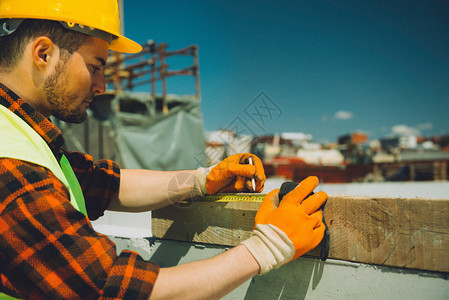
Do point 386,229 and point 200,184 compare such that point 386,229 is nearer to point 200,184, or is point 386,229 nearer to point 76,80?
point 200,184

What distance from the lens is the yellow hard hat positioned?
140cm

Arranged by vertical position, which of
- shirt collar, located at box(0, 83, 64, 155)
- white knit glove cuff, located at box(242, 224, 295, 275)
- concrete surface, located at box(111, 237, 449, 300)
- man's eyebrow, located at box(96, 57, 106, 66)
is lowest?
concrete surface, located at box(111, 237, 449, 300)

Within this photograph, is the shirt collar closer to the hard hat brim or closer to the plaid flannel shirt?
the plaid flannel shirt

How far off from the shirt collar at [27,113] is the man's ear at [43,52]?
171mm

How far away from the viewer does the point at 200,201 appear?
1.75 meters

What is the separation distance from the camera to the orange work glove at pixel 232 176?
66.8 inches

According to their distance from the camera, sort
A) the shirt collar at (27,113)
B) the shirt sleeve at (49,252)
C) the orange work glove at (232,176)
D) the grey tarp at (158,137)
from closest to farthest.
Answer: the shirt sleeve at (49,252)
the shirt collar at (27,113)
the orange work glove at (232,176)
the grey tarp at (158,137)

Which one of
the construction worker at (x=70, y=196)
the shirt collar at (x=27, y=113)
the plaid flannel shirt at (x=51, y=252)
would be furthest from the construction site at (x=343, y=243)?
the shirt collar at (x=27, y=113)

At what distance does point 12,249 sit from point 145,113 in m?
10.1

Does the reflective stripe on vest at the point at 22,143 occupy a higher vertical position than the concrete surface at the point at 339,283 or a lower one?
→ higher

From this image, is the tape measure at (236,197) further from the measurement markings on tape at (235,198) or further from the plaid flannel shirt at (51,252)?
the plaid flannel shirt at (51,252)

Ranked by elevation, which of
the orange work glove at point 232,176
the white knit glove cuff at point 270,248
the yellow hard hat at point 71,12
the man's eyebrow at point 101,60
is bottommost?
the white knit glove cuff at point 270,248

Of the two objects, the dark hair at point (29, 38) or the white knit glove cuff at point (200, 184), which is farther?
the white knit glove cuff at point (200, 184)

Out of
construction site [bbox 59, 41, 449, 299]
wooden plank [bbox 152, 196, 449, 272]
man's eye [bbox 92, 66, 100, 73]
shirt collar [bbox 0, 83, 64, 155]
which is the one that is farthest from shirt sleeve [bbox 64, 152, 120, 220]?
wooden plank [bbox 152, 196, 449, 272]
